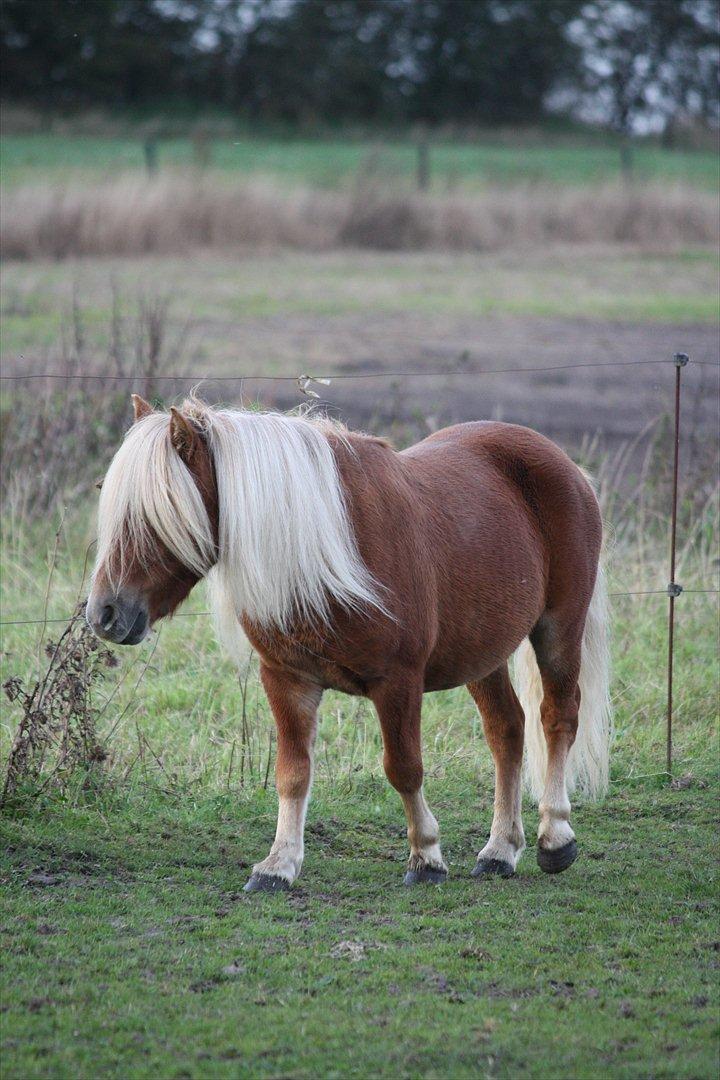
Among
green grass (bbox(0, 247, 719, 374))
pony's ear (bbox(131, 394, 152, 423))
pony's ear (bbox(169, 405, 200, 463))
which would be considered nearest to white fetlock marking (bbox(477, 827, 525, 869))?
pony's ear (bbox(169, 405, 200, 463))

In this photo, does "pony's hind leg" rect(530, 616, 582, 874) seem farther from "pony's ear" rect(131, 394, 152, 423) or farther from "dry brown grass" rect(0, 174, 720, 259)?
"dry brown grass" rect(0, 174, 720, 259)

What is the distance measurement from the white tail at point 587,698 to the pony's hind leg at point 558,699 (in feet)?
0.42

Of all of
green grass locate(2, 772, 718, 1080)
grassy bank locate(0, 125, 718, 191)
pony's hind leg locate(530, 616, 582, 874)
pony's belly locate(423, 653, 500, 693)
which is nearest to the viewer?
green grass locate(2, 772, 718, 1080)

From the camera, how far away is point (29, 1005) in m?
2.88

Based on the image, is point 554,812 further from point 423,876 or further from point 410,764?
point 410,764

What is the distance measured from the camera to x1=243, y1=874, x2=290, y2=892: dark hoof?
3.71 m

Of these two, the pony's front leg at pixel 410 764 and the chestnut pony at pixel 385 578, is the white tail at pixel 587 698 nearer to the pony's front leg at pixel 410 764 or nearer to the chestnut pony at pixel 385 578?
the chestnut pony at pixel 385 578

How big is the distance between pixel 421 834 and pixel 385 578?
865 mm

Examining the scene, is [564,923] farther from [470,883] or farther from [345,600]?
[345,600]

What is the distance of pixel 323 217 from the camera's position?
707 inches

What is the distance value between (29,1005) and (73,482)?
190 inches

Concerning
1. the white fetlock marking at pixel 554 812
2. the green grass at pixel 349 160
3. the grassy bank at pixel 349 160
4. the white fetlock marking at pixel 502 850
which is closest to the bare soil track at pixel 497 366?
the white fetlock marking at pixel 554 812

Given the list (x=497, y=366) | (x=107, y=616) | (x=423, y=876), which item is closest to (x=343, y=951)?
(x=423, y=876)

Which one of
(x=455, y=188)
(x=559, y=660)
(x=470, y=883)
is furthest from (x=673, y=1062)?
(x=455, y=188)
